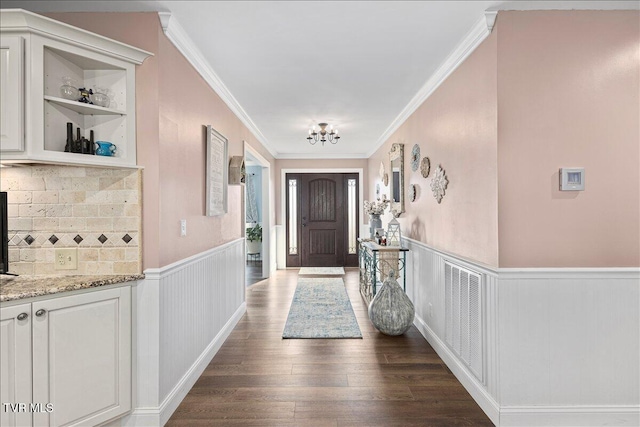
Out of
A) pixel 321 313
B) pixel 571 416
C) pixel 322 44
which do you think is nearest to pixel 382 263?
pixel 321 313

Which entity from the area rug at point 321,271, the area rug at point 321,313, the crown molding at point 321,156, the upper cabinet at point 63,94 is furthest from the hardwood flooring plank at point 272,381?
the crown molding at point 321,156

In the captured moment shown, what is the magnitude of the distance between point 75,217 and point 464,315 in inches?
104

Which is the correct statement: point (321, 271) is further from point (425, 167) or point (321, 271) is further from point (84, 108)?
point (84, 108)

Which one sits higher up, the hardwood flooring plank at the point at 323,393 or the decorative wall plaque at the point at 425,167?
the decorative wall plaque at the point at 425,167

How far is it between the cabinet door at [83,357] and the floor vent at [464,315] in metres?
2.18

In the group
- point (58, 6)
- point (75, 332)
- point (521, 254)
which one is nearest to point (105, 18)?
point (58, 6)

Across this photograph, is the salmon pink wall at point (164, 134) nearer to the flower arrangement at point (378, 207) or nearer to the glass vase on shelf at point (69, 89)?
the glass vase on shelf at point (69, 89)

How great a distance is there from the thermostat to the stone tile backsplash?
8.21 feet

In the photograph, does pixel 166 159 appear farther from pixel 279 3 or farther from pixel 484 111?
pixel 484 111

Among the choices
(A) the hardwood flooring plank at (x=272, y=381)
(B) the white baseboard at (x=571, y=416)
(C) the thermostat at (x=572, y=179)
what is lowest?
(A) the hardwood flooring plank at (x=272, y=381)

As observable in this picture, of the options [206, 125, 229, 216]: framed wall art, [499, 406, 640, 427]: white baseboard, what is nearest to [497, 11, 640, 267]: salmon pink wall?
[499, 406, 640, 427]: white baseboard

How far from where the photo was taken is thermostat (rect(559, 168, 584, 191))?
6.98ft

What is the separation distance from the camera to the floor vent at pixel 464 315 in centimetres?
242

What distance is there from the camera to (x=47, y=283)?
1.92 meters
